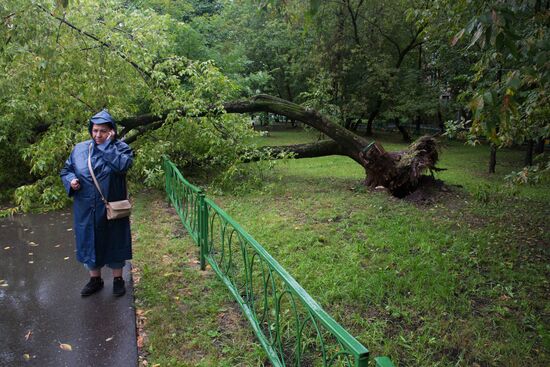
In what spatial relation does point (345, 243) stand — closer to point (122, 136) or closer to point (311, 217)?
point (311, 217)

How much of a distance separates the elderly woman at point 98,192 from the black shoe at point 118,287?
232 millimetres

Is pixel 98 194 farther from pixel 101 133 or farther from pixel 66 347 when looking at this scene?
pixel 66 347

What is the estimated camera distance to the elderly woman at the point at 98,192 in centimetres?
361

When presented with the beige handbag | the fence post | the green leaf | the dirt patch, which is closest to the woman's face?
the beige handbag

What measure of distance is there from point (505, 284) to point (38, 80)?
20.6 ft

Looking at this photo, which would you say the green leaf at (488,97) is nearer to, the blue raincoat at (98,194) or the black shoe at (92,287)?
the blue raincoat at (98,194)

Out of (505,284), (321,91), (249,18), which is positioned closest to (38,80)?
(505,284)

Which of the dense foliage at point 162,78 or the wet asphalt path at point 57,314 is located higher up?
the dense foliage at point 162,78

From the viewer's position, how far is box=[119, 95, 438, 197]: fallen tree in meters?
7.79

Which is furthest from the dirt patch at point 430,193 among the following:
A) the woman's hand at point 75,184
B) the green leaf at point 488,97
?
the woman's hand at point 75,184

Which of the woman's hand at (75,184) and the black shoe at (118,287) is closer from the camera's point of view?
the woman's hand at (75,184)

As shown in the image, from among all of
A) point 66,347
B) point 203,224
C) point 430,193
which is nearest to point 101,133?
point 203,224

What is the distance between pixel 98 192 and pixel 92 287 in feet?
3.18

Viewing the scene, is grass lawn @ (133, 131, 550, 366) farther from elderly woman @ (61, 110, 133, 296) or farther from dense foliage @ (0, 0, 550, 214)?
dense foliage @ (0, 0, 550, 214)
